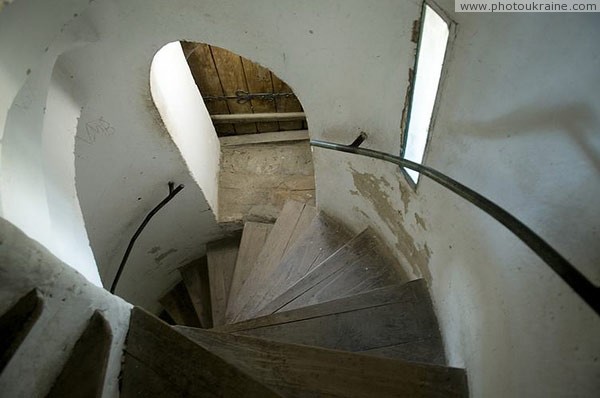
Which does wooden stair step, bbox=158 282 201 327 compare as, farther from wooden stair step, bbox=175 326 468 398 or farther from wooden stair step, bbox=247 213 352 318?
wooden stair step, bbox=175 326 468 398

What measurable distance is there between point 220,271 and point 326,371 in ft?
6.76

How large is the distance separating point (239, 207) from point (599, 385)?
2.89 metres

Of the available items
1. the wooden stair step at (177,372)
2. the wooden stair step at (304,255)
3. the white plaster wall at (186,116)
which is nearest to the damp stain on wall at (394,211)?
the wooden stair step at (304,255)

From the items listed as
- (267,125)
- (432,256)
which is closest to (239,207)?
(267,125)

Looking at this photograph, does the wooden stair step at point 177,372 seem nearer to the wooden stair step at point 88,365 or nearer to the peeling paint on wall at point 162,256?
the wooden stair step at point 88,365

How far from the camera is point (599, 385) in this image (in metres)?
0.83

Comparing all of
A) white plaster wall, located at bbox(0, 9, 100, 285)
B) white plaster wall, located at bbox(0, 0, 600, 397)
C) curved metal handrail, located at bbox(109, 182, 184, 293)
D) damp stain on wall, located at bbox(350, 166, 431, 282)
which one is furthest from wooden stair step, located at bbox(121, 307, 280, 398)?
curved metal handrail, located at bbox(109, 182, 184, 293)

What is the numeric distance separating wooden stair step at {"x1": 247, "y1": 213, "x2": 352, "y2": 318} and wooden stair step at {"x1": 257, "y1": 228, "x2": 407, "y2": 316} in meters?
0.23

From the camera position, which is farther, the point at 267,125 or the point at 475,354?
the point at 267,125

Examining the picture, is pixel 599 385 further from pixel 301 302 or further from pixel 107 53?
pixel 107 53

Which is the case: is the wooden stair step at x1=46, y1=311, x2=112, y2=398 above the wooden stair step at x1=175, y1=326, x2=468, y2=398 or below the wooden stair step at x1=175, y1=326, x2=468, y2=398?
below

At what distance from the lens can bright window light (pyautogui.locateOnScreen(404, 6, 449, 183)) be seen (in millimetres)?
1411

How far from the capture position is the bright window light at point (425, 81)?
4.63 ft

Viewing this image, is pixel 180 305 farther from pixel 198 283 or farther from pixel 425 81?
pixel 425 81
